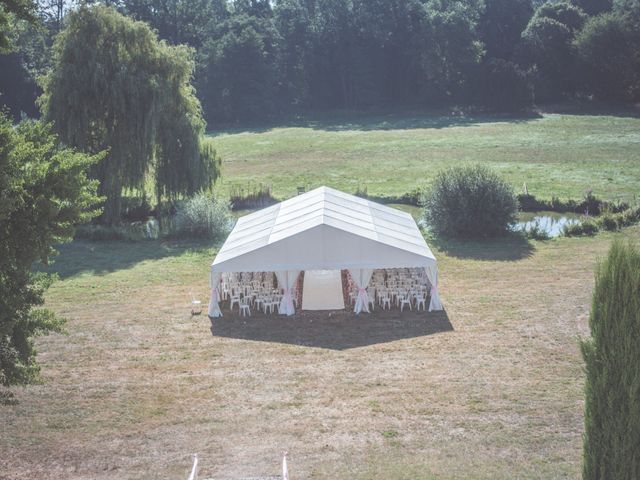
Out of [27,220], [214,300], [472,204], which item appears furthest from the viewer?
[472,204]

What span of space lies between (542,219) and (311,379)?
19.8 m

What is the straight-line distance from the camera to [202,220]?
29.4 metres

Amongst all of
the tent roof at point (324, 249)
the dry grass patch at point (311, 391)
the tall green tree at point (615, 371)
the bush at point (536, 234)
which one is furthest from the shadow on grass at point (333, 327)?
the bush at point (536, 234)

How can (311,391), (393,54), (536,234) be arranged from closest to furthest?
(311,391) → (536,234) → (393,54)

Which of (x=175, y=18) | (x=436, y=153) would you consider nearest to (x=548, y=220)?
(x=436, y=153)

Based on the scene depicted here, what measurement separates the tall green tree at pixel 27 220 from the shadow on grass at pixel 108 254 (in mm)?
13849

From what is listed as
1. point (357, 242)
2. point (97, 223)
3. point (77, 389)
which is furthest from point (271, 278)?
point (97, 223)

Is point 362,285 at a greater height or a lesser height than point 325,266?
lesser

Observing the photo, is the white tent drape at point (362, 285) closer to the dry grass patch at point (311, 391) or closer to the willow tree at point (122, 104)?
the dry grass patch at point (311, 391)

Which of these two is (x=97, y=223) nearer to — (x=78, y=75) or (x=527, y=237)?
Answer: (x=78, y=75)

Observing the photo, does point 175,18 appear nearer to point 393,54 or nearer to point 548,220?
point 393,54

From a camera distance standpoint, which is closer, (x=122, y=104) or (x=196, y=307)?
(x=196, y=307)

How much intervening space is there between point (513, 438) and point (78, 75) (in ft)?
77.4

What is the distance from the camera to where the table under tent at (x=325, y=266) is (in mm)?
19328
